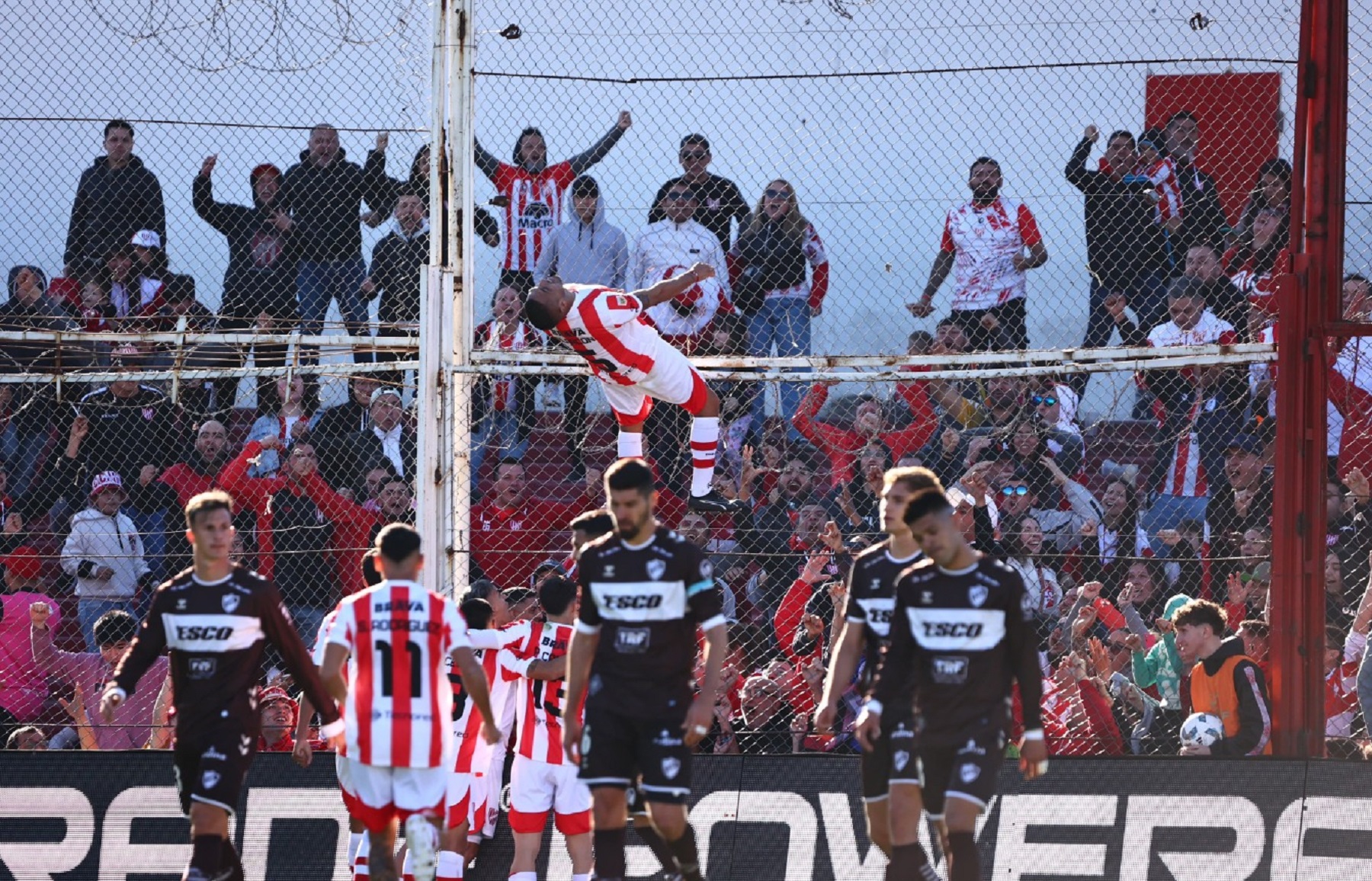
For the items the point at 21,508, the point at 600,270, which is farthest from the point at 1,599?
the point at 600,270

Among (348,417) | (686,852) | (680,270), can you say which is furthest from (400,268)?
(686,852)

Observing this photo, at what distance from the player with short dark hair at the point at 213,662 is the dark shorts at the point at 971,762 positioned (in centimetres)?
269

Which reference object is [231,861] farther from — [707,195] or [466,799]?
[707,195]

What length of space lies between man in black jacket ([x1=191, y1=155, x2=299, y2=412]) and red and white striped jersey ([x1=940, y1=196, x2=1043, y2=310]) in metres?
4.06

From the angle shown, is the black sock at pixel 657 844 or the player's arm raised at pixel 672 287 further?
the player's arm raised at pixel 672 287

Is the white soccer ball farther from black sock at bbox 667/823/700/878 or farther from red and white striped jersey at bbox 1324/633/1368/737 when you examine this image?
black sock at bbox 667/823/700/878

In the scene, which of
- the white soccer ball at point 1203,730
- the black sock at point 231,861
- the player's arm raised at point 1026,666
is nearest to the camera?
the player's arm raised at point 1026,666

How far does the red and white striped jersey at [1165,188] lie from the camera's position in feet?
35.3

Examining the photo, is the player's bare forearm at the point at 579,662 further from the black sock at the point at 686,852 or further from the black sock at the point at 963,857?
the black sock at the point at 963,857

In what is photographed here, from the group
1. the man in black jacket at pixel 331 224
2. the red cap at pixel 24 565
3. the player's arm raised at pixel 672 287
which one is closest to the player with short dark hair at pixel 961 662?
the player's arm raised at pixel 672 287

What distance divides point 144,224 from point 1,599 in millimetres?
2599

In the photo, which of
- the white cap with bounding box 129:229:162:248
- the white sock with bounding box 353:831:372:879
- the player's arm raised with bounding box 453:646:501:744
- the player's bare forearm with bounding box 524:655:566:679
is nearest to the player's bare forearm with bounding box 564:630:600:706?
the player's arm raised with bounding box 453:646:501:744

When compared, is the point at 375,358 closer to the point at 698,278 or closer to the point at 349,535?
the point at 349,535

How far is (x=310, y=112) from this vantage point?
1179 centimetres
